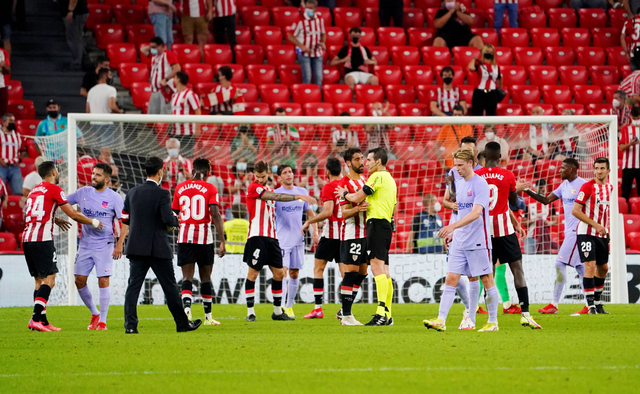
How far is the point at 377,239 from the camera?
9766mm

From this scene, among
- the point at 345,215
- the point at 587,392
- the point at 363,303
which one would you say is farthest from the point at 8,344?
the point at 363,303

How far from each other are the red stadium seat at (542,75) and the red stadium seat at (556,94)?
0.54m

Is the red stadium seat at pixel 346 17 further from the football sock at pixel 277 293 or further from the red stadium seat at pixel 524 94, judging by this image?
the football sock at pixel 277 293

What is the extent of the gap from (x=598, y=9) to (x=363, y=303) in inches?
475

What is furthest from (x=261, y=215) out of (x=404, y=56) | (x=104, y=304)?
(x=404, y=56)

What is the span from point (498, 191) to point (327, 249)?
119 inches

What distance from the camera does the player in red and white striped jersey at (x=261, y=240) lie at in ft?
36.3

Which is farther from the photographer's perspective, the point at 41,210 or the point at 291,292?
the point at 291,292

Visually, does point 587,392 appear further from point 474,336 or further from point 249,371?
point 474,336

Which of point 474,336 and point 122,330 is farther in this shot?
point 122,330

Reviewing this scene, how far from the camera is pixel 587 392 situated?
5379mm

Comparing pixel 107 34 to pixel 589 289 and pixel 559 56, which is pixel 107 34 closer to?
pixel 559 56

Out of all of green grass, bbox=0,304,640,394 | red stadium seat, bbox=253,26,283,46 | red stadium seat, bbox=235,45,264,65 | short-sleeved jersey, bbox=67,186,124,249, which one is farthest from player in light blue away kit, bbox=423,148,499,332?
red stadium seat, bbox=253,26,283,46

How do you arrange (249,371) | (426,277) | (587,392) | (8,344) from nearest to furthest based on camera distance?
(587,392)
(249,371)
(8,344)
(426,277)
